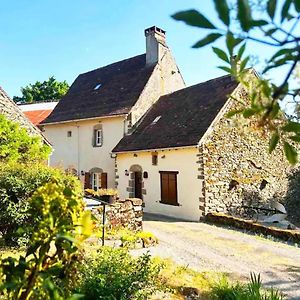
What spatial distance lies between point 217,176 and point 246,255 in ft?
19.8

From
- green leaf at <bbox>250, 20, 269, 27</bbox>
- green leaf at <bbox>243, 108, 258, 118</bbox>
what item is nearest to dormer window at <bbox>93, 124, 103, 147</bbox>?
green leaf at <bbox>243, 108, 258, 118</bbox>

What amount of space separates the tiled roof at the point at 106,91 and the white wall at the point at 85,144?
0.56 metres

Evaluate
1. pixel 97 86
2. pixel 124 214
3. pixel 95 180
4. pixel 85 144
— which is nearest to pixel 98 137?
pixel 85 144

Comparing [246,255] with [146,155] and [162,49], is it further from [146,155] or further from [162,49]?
[162,49]

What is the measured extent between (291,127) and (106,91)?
859 inches

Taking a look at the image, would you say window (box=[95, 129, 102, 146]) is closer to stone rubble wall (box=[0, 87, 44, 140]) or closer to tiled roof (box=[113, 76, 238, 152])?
tiled roof (box=[113, 76, 238, 152])

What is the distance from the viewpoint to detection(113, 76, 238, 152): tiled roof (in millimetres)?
15039

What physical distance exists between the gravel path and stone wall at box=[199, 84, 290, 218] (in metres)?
2.26

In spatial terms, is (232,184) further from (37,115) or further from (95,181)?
(37,115)

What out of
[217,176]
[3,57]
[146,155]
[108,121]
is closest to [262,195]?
[217,176]

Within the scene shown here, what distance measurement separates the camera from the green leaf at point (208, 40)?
95 centimetres

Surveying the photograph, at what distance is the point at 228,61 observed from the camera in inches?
42.1

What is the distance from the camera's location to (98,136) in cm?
2045

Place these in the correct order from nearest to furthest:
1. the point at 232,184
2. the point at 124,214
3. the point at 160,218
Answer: the point at 124,214
the point at 160,218
the point at 232,184
